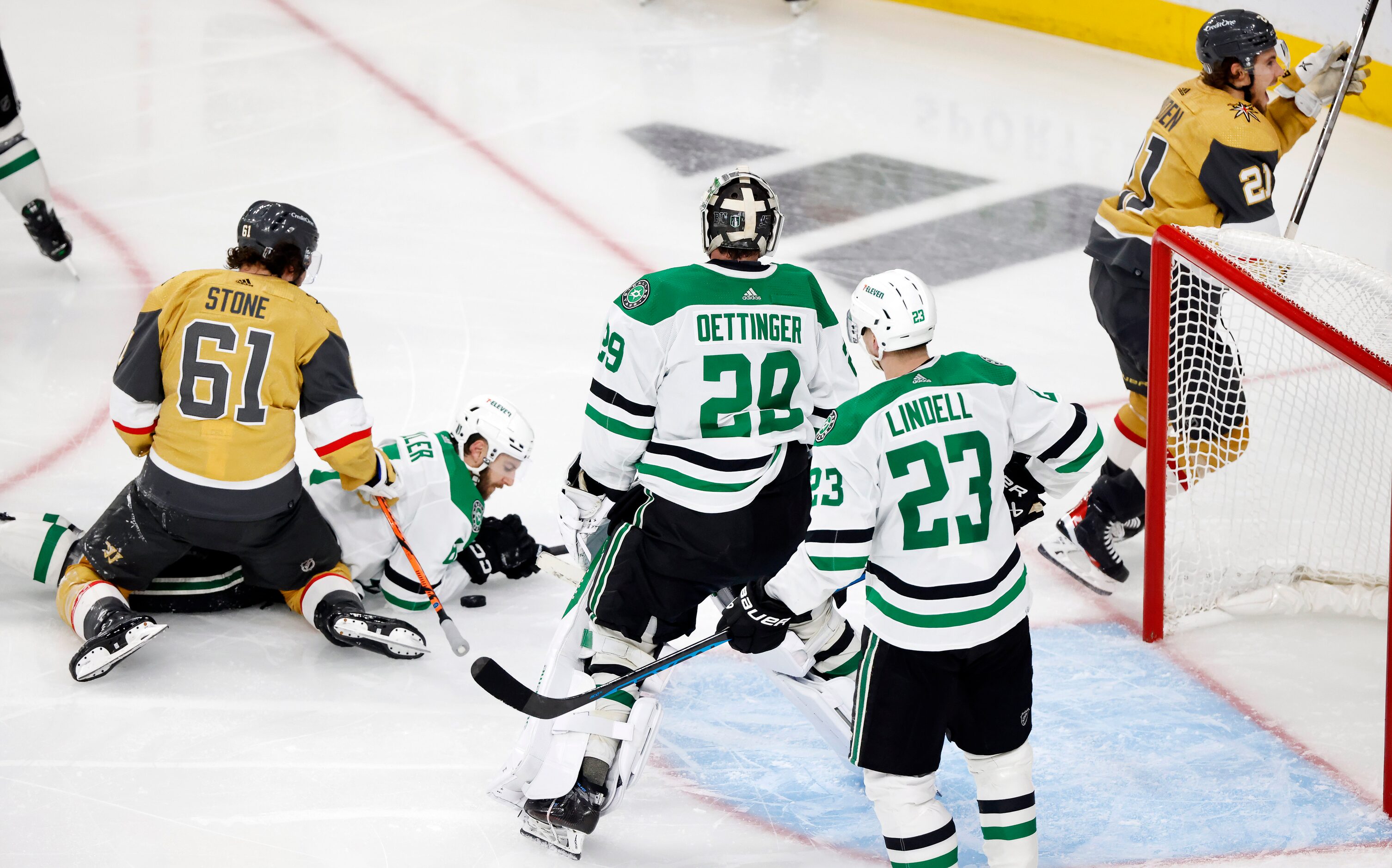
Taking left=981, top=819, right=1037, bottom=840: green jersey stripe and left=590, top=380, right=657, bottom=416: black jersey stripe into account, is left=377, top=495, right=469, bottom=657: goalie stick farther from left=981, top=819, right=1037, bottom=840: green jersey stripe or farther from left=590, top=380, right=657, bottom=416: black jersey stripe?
left=981, top=819, right=1037, bottom=840: green jersey stripe

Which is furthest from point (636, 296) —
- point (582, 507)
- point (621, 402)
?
point (582, 507)

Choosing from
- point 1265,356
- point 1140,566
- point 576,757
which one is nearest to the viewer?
point 576,757

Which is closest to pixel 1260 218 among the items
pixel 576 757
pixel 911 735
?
pixel 911 735

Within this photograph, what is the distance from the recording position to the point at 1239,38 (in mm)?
3609

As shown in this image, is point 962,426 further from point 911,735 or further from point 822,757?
point 822,757

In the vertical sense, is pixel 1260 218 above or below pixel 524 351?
above

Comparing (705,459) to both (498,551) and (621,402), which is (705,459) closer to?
(621,402)

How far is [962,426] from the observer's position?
2377mm

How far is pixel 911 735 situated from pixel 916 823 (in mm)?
144

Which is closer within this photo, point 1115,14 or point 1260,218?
point 1260,218

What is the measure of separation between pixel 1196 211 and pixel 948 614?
170cm

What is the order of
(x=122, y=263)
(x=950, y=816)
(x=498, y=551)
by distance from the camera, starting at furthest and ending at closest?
(x=122, y=263), (x=498, y=551), (x=950, y=816)

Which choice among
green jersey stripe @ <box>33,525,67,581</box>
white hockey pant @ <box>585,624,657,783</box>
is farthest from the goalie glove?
green jersey stripe @ <box>33,525,67,581</box>

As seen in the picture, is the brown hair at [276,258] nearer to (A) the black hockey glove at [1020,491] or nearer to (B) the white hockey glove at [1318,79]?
(A) the black hockey glove at [1020,491]
